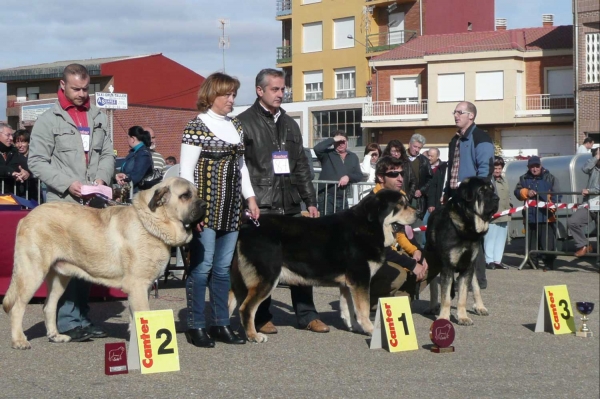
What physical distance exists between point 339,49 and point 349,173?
4751 cm

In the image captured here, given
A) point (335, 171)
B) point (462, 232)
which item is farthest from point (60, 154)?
point (335, 171)

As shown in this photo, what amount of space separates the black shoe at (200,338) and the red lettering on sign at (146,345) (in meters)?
0.88

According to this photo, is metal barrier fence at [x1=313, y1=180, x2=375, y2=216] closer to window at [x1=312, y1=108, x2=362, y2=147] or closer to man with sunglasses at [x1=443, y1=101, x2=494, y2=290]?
man with sunglasses at [x1=443, y1=101, x2=494, y2=290]

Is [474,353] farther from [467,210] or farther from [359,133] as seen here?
[359,133]

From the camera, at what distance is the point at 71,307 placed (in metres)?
7.06

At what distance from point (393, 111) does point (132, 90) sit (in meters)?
Result: 18.5

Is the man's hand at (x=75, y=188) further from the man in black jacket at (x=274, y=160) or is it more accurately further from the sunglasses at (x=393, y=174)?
the sunglasses at (x=393, y=174)

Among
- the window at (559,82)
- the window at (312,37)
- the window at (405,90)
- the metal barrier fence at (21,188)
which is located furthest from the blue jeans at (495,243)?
the window at (312,37)

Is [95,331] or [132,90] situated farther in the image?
[132,90]

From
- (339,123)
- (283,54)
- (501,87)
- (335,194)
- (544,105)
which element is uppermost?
(283,54)

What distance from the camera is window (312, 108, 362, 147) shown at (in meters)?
55.2

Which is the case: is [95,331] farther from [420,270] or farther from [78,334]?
[420,270]

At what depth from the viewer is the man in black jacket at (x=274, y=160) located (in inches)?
289

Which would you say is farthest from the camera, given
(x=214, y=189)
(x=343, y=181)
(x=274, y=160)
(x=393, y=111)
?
(x=393, y=111)
